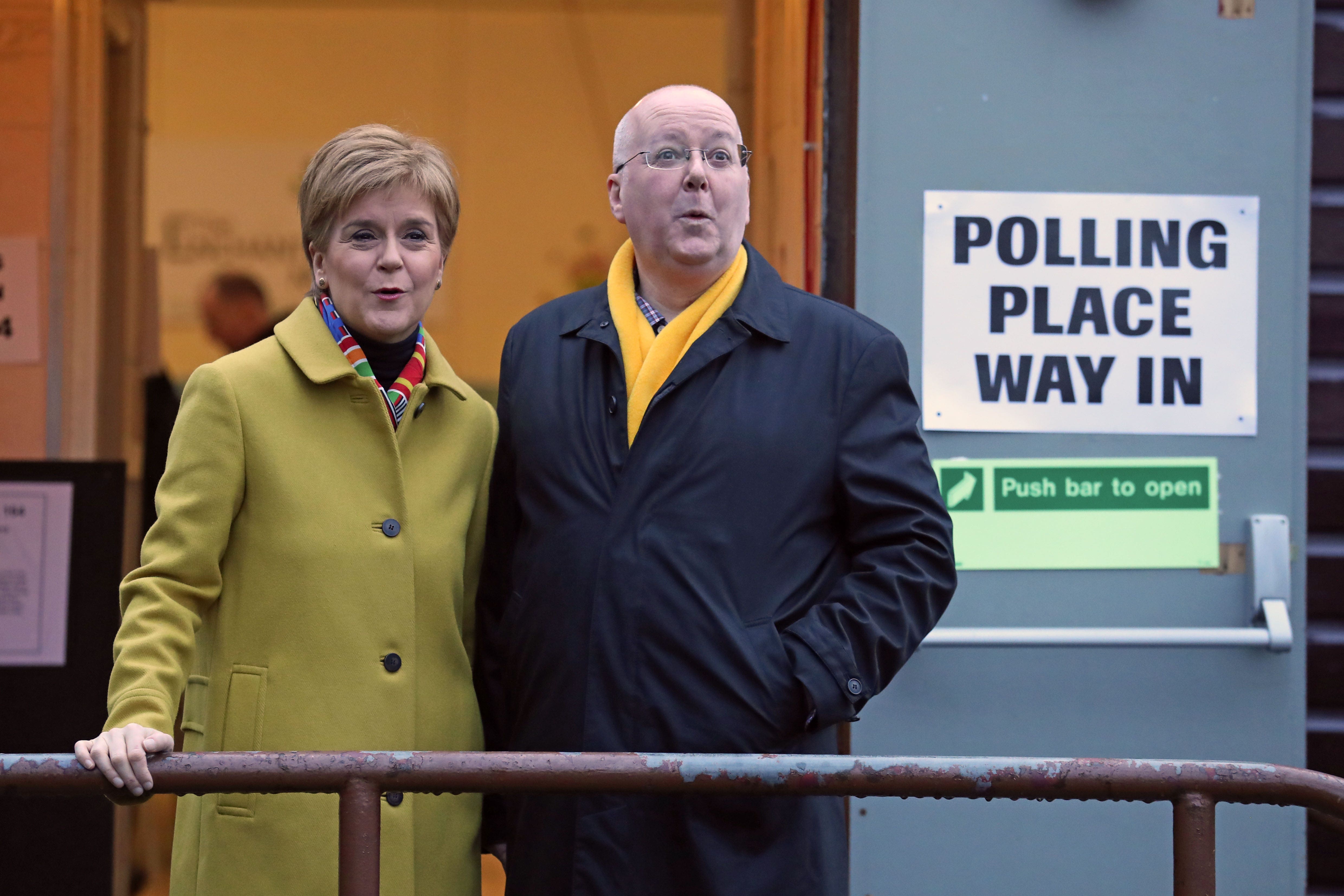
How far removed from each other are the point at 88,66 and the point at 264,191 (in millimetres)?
2852

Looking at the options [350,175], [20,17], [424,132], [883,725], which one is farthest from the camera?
[424,132]

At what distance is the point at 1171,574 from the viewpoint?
318 centimetres

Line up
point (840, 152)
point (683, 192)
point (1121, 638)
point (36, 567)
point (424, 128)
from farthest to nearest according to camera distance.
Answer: point (424, 128) → point (36, 567) → point (840, 152) → point (1121, 638) → point (683, 192)

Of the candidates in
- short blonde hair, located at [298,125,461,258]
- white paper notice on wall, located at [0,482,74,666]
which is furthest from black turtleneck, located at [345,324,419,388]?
white paper notice on wall, located at [0,482,74,666]

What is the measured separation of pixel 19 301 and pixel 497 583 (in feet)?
8.70

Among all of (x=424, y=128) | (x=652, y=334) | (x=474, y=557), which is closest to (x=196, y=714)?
(x=474, y=557)

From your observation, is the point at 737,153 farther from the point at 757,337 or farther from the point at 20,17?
the point at 20,17

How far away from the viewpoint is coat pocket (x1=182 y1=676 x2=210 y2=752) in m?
2.07

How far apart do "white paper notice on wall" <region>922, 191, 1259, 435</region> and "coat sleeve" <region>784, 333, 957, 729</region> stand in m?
0.98

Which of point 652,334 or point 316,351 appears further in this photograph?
point 652,334

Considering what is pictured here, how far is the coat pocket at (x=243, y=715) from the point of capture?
6.67 ft

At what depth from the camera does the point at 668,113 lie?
7.41 ft

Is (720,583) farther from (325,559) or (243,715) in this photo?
(243,715)

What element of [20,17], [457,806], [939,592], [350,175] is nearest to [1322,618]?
[939,592]
